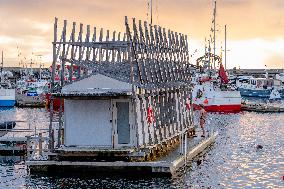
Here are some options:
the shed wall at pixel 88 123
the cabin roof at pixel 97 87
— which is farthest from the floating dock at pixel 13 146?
the cabin roof at pixel 97 87

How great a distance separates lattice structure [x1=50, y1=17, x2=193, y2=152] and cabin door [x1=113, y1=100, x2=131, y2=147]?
598 mm

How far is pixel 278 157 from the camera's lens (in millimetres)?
43031

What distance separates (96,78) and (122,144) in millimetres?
3824

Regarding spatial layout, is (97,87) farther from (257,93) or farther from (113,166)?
(257,93)

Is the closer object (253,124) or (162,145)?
(162,145)

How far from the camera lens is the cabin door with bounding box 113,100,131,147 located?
33438mm

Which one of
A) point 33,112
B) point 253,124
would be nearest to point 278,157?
point 253,124

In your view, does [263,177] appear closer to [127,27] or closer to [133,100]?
[133,100]

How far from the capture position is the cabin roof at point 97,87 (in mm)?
32844

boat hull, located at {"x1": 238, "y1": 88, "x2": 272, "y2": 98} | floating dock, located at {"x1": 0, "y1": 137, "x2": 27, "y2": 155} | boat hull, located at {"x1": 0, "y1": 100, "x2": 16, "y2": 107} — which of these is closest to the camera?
floating dock, located at {"x1": 0, "y1": 137, "x2": 27, "y2": 155}

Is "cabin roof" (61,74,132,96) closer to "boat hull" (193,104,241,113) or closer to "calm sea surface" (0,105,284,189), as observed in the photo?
"calm sea surface" (0,105,284,189)

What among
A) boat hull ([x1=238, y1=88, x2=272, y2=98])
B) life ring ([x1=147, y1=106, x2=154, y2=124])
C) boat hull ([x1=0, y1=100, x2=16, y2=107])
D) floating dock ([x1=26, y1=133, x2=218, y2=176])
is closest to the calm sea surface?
floating dock ([x1=26, y1=133, x2=218, y2=176])

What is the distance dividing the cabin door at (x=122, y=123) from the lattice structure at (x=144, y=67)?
0.60 metres

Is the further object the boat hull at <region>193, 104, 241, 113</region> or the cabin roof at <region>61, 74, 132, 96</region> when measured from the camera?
the boat hull at <region>193, 104, 241, 113</region>
